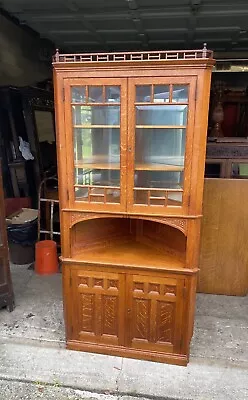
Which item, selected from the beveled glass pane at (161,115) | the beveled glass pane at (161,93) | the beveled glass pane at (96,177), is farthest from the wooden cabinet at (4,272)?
the beveled glass pane at (161,93)

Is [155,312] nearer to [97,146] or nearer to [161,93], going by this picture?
[97,146]

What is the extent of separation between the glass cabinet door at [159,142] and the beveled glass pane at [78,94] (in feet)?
0.92

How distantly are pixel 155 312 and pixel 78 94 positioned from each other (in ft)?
4.72

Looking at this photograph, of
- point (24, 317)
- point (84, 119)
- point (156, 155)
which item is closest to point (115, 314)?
point (24, 317)

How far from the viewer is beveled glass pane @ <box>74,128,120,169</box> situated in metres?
1.96

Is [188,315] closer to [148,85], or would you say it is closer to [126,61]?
[148,85]

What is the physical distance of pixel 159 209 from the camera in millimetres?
1959

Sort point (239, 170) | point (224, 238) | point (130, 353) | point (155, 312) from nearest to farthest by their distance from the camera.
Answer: point (155, 312) → point (130, 353) → point (224, 238) → point (239, 170)

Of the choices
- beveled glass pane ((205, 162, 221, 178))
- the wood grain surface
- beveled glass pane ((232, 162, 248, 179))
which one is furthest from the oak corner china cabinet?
beveled glass pane ((232, 162, 248, 179))

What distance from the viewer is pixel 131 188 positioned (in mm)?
1950

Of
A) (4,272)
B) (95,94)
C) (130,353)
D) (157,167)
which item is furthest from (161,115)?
(4,272)

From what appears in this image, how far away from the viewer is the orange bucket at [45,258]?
3412mm

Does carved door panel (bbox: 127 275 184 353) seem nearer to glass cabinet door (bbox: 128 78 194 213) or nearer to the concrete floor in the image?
the concrete floor

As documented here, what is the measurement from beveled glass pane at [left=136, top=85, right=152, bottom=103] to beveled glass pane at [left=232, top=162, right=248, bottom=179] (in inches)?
62.0
